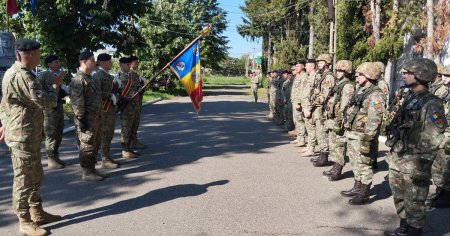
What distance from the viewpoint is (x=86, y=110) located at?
229 inches

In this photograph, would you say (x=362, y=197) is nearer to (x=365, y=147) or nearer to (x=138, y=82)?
(x=365, y=147)

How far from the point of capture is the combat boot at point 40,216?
14.2 feet

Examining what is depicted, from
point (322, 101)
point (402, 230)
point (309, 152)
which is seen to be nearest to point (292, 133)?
point (309, 152)

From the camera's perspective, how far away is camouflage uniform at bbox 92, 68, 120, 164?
6.57 m

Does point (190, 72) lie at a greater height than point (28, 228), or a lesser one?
greater

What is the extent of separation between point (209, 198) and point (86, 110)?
222 cm

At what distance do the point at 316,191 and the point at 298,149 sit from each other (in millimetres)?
3243

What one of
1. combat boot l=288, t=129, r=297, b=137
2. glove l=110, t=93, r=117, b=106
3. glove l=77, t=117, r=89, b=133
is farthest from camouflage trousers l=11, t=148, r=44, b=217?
combat boot l=288, t=129, r=297, b=137

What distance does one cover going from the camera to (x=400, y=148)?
3994mm

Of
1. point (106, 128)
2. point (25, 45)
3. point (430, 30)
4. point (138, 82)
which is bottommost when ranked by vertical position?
point (106, 128)

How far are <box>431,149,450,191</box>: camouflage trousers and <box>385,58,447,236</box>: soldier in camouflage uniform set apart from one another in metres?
1.55

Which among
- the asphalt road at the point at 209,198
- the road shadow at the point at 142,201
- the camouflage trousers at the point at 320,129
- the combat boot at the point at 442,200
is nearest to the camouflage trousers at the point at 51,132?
the asphalt road at the point at 209,198

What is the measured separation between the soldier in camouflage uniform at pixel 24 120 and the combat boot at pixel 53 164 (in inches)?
110

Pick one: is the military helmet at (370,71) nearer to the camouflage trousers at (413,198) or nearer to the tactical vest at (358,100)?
the tactical vest at (358,100)
